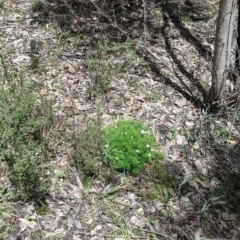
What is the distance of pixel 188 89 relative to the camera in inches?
154

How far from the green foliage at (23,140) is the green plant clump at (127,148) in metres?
0.57

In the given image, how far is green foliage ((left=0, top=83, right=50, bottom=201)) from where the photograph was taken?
2.70 meters

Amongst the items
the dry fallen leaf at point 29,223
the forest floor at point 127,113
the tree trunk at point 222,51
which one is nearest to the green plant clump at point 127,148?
the forest floor at point 127,113

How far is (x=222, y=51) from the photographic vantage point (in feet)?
11.1

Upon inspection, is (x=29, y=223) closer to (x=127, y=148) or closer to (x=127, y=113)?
(x=127, y=148)

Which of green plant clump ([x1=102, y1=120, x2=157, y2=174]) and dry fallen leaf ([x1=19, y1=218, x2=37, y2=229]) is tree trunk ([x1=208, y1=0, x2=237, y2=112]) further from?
dry fallen leaf ([x1=19, y1=218, x2=37, y2=229])

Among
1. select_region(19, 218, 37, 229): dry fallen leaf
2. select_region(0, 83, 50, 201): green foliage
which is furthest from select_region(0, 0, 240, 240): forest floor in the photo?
select_region(0, 83, 50, 201): green foliage

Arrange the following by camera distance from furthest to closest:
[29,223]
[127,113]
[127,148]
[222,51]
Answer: [127,113]
[222,51]
[127,148]
[29,223]

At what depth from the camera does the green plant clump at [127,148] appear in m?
3.02

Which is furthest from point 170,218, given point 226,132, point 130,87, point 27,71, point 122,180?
point 27,71

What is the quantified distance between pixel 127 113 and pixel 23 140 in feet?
3.62

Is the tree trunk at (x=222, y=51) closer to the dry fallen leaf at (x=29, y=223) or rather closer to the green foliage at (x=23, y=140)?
the green foliage at (x=23, y=140)

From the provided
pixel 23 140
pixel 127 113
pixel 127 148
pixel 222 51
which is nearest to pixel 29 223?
pixel 23 140

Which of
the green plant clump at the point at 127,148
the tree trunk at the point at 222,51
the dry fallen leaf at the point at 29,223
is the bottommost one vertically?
the dry fallen leaf at the point at 29,223
